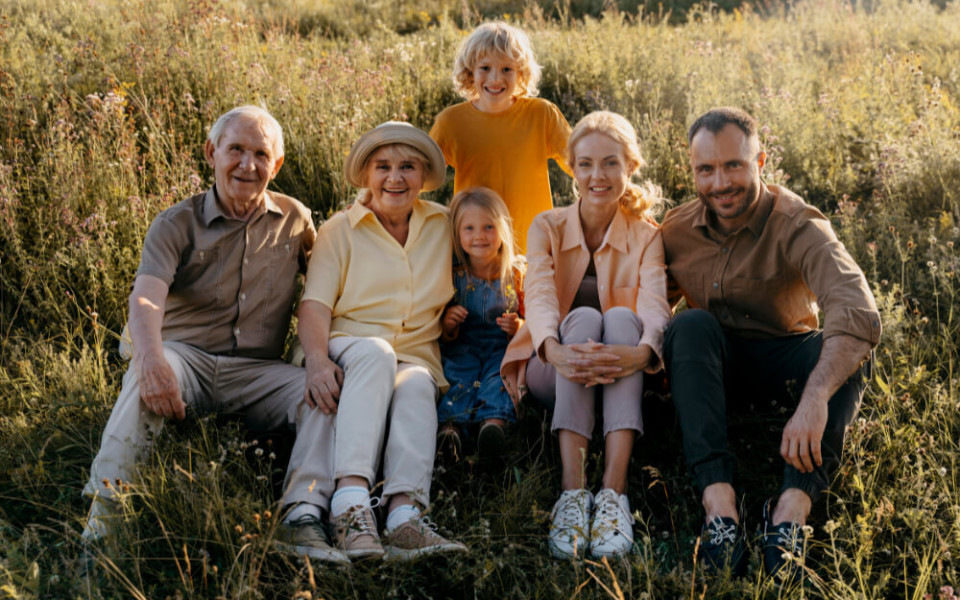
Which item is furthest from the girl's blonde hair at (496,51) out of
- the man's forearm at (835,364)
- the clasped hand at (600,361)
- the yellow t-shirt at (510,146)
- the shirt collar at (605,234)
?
the man's forearm at (835,364)

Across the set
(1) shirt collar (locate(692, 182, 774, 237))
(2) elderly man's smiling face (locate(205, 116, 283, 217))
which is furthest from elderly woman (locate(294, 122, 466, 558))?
(1) shirt collar (locate(692, 182, 774, 237))

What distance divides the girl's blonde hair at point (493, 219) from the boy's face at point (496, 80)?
74 centimetres

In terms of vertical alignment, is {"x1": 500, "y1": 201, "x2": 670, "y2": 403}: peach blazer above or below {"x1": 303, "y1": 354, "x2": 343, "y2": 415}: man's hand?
above

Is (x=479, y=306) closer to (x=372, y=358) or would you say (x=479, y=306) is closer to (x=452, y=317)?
(x=452, y=317)

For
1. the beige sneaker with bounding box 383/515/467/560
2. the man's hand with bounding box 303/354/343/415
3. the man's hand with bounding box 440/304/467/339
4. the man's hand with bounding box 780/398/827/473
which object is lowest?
the beige sneaker with bounding box 383/515/467/560

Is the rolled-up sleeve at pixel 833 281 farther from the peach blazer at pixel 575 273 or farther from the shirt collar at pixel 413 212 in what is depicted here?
the shirt collar at pixel 413 212

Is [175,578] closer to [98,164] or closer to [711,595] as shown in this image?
[711,595]

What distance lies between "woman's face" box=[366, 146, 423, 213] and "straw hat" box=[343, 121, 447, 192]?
45mm

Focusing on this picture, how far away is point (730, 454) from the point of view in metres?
2.93

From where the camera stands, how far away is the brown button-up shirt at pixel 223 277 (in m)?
3.46

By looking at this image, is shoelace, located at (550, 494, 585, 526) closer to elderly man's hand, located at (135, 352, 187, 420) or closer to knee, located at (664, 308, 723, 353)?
knee, located at (664, 308, 723, 353)

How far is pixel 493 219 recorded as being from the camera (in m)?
3.74

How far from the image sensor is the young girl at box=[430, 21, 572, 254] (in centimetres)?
439

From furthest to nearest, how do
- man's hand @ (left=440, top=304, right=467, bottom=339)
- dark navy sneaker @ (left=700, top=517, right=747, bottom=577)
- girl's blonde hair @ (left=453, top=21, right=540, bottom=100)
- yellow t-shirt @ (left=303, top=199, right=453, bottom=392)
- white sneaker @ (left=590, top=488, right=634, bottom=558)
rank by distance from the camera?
girl's blonde hair @ (left=453, top=21, right=540, bottom=100) → man's hand @ (left=440, top=304, right=467, bottom=339) → yellow t-shirt @ (left=303, top=199, right=453, bottom=392) → white sneaker @ (left=590, top=488, right=634, bottom=558) → dark navy sneaker @ (left=700, top=517, right=747, bottom=577)
